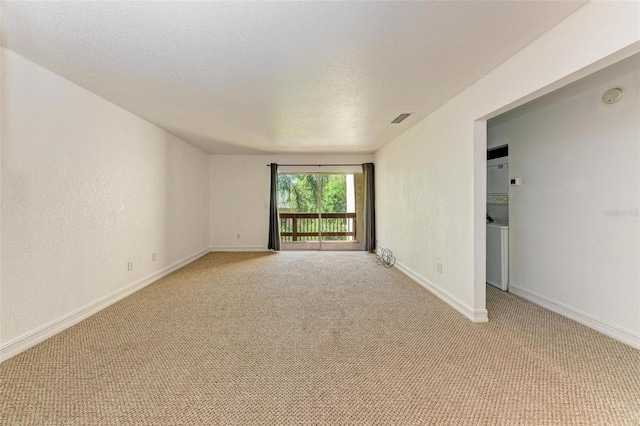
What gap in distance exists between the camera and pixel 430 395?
1.62 metres

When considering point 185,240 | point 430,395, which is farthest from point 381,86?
point 185,240

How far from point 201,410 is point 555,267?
11.1 ft

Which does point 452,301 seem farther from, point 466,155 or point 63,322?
point 63,322

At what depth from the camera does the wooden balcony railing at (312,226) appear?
7.09 metres

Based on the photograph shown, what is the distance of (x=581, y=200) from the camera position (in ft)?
8.30

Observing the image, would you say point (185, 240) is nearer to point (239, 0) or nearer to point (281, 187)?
point (281, 187)

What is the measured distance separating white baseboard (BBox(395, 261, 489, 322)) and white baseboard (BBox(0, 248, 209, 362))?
12.3 ft

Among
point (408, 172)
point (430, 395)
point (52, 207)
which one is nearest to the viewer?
point (430, 395)

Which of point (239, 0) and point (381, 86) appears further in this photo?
point (381, 86)

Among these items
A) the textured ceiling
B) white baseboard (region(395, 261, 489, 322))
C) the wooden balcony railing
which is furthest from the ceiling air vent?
the wooden balcony railing

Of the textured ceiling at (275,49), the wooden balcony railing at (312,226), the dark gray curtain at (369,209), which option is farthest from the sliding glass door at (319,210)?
the textured ceiling at (275,49)

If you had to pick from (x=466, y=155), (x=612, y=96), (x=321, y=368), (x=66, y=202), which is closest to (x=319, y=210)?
(x=466, y=155)

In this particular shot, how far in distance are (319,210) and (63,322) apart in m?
4.94

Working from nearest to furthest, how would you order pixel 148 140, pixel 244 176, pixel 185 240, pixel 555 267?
pixel 555 267 < pixel 148 140 < pixel 185 240 < pixel 244 176
